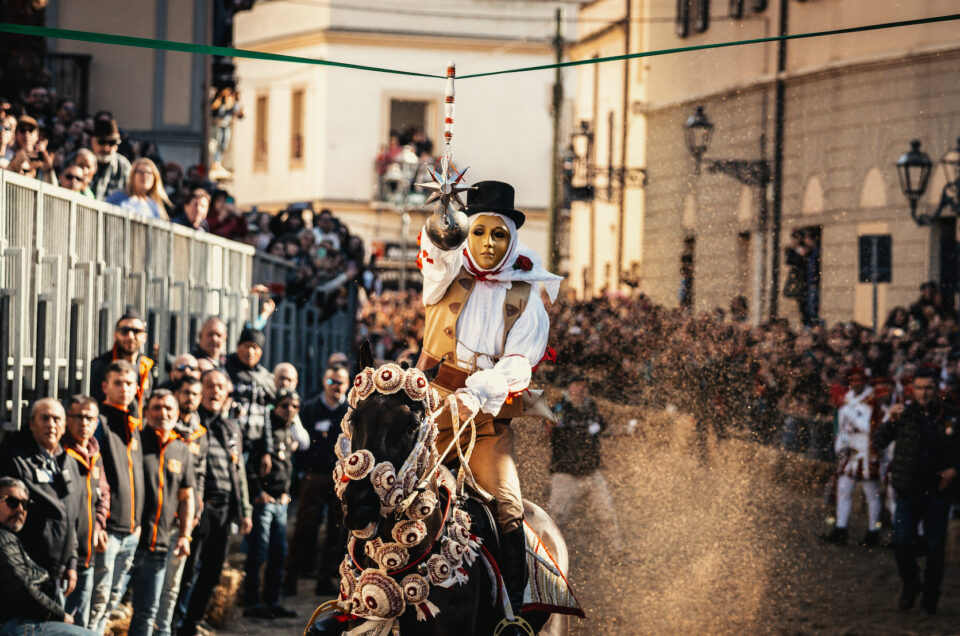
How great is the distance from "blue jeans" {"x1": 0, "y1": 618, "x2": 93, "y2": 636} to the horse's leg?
2.26 meters

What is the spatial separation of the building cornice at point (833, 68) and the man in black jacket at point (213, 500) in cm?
1216

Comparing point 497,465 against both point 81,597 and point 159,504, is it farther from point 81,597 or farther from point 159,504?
point 159,504

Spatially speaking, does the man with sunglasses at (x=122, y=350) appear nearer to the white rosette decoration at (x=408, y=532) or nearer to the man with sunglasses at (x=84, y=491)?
the man with sunglasses at (x=84, y=491)

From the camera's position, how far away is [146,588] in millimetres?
9641

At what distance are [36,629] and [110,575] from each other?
1373 millimetres

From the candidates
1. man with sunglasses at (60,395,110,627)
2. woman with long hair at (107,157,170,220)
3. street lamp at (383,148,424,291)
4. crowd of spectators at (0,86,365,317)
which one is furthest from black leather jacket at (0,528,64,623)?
street lamp at (383,148,424,291)

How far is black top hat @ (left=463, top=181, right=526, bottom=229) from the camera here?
749 cm

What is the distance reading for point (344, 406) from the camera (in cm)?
1310

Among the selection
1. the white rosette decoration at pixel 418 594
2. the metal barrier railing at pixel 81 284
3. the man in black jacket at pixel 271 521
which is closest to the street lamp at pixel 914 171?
the metal barrier railing at pixel 81 284

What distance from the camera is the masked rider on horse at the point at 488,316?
7.29m

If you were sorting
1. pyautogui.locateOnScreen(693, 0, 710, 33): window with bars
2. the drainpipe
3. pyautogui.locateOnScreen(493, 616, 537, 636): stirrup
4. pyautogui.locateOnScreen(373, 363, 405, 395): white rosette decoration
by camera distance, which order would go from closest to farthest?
pyautogui.locateOnScreen(373, 363, 405, 395): white rosette decoration → pyautogui.locateOnScreen(493, 616, 537, 636): stirrup → the drainpipe → pyautogui.locateOnScreen(693, 0, 710, 33): window with bars

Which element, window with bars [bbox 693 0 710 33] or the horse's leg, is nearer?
the horse's leg

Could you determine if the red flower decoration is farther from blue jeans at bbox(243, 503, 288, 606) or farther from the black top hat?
blue jeans at bbox(243, 503, 288, 606)

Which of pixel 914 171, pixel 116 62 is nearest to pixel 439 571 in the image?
pixel 914 171
